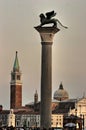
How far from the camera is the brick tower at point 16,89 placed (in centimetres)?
16088

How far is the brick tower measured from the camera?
6334 inches

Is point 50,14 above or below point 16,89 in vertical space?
below

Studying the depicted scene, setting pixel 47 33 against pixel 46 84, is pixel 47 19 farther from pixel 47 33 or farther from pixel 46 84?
pixel 46 84

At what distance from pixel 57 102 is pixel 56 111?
6401 mm

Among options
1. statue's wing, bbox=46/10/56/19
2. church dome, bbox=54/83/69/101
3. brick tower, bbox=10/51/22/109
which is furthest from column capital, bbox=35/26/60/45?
church dome, bbox=54/83/69/101

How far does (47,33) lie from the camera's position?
2024 inches

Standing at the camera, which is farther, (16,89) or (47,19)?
(16,89)

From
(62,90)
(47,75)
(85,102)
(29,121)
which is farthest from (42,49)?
(62,90)

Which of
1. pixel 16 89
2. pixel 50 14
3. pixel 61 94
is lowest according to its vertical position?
pixel 50 14

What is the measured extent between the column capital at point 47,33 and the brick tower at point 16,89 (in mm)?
109093

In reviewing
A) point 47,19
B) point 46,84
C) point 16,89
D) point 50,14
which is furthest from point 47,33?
point 16,89

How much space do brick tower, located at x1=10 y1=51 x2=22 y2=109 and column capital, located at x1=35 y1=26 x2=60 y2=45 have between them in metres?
109

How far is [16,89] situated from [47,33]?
111 meters

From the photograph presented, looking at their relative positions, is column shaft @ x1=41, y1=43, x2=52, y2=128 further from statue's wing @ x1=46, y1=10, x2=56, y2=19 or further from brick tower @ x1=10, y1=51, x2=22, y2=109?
brick tower @ x1=10, y1=51, x2=22, y2=109
